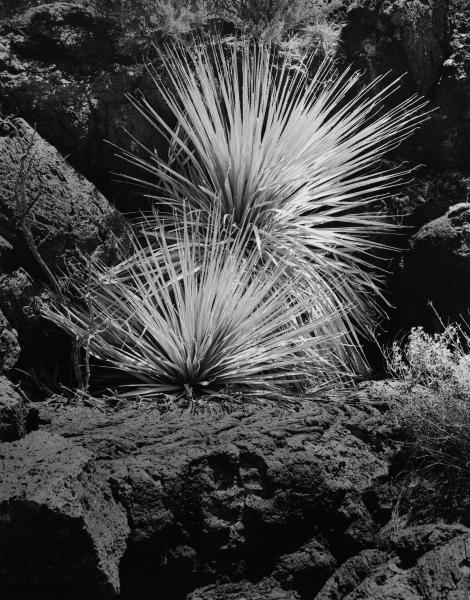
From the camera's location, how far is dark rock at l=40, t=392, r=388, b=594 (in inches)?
110

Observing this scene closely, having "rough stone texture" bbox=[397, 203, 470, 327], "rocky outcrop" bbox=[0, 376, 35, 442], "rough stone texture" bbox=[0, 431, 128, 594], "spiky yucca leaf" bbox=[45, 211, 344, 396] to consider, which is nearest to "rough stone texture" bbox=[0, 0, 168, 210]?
"spiky yucca leaf" bbox=[45, 211, 344, 396]

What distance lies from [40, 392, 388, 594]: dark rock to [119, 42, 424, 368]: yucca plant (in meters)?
1.32

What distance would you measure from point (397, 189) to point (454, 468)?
2.20 meters

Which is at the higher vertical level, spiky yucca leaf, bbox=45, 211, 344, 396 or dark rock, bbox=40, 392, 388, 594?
spiky yucca leaf, bbox=45, 211, 344, 396

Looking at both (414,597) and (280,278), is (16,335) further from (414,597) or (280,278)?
(414,597)

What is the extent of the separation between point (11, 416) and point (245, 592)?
1063 millimetres

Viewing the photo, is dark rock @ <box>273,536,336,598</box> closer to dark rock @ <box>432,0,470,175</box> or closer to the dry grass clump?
the dry grass clump

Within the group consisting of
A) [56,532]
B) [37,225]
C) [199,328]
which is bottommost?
[56,532]

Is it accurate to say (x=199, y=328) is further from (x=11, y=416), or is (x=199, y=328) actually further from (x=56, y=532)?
(x=56, y=532)

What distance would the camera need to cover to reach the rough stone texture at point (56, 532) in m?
2.48

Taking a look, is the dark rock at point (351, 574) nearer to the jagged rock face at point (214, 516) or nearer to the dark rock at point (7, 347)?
the jagged rock face at point (214, 516)

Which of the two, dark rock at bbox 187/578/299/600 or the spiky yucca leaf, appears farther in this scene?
the spiky yucca leaf

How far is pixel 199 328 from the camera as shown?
3811 millimetres

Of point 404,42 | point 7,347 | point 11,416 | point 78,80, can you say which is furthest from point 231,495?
point 404,42
